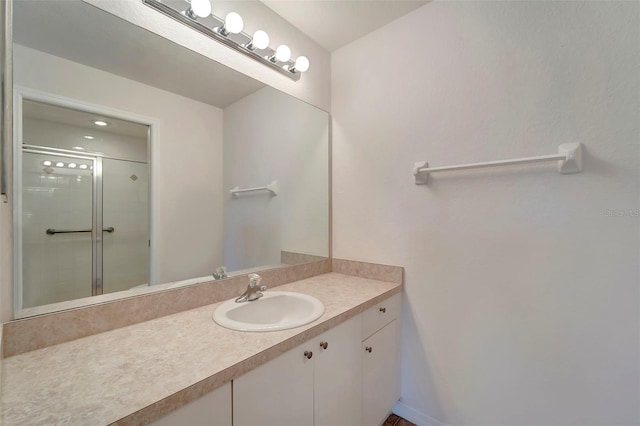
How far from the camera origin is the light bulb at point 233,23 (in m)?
1.18

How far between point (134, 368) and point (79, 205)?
1.93ft

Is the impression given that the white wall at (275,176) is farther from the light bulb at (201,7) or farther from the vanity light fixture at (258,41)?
the light bulb at (201,7)

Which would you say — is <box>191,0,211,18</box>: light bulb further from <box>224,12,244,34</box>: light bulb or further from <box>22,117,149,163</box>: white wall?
<box>22,117,149,163</box>: white wall

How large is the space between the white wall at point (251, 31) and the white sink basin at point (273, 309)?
3.73 feet

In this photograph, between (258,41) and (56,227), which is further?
(258,41)

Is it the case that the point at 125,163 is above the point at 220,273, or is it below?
above

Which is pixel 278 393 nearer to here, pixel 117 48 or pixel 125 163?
pixel 125 163

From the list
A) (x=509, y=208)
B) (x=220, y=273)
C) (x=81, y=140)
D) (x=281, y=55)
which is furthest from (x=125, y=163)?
(x=509, y=208)

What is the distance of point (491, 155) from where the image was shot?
1212 millimetres

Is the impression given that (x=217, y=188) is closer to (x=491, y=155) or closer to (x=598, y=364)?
(x=491, y=155)

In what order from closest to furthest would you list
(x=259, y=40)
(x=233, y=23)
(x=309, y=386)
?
(x=309, y=386) < (x=233, y=23) < (x=259, y=40)

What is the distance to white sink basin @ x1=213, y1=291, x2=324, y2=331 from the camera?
3.57 ft

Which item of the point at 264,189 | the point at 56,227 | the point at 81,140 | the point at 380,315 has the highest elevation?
the point at 81,140

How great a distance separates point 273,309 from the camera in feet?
4.17
